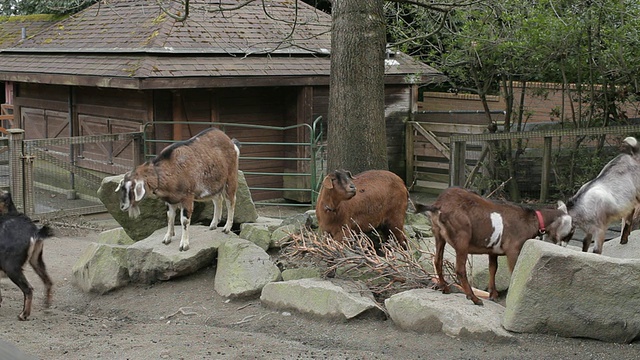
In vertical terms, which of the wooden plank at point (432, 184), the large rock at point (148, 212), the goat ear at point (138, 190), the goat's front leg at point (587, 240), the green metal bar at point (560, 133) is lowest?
the wooden plank at point (432, 184)

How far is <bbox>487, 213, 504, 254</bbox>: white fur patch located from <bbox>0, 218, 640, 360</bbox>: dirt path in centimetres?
74

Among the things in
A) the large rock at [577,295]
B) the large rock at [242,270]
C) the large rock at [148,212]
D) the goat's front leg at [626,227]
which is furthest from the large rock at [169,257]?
the goat's front leg at [626,227]

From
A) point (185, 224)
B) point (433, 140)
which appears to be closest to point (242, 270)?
point (185, 224)

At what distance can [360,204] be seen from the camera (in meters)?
7.08

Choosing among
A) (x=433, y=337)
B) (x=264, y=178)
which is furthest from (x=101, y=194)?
(x=264, y=178)

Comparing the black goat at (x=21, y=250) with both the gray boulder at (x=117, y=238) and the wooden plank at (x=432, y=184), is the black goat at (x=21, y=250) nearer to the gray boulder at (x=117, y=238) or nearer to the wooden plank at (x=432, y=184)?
the gray boulder at (x=117, y=238)

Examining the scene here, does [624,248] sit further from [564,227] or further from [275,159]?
[275,159]

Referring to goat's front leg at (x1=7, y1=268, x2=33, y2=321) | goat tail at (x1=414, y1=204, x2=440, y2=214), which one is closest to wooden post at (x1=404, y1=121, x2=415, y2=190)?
goat's front leg at (x1=7, y1=268, x2=33, y2=321)

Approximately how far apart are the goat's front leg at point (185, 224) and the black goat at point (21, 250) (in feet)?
4.02

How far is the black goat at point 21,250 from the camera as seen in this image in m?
6.91

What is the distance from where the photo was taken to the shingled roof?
13.8m

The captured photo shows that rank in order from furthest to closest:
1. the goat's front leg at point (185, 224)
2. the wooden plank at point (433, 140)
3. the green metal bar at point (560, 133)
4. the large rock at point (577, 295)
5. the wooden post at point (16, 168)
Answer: the wooden plank at point (433, 140)
the wooden post at point (16, 168)
the green metal bar at point (560, 133)
the goat's front leg at point (185, 224)
the large rock at point (577, 295)

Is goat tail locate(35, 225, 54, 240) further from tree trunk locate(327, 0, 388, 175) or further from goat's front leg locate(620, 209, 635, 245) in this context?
goat's front leg locate(620, 209, 635, 245)

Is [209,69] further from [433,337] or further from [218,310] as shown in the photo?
[433,337]
